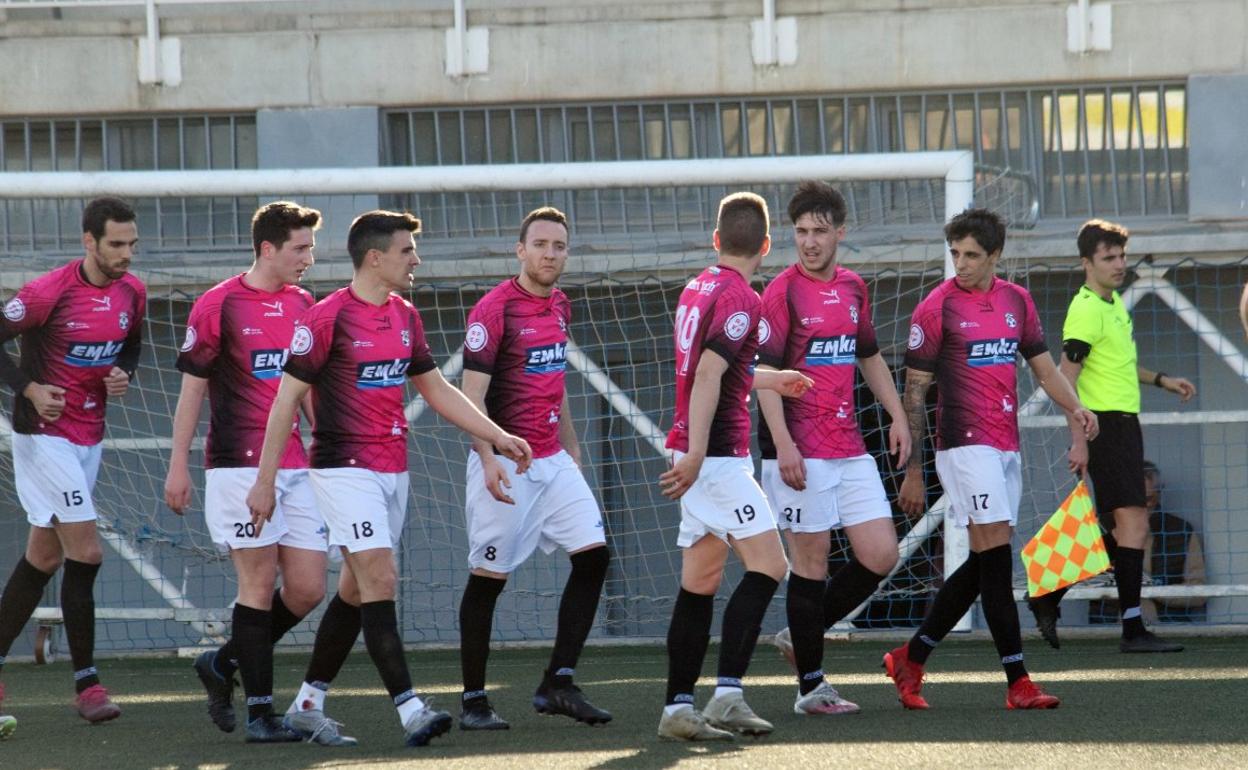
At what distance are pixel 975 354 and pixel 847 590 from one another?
1.01 metres

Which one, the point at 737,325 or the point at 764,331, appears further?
the point at 764,331

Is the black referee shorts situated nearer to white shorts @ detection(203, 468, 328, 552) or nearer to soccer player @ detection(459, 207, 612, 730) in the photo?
soccer player @ detection(459, 207, 612, 730)

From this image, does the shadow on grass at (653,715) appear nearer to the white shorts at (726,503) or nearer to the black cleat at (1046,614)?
the black cleat at (1046,614)

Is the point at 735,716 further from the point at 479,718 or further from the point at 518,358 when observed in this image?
the point at 518,358

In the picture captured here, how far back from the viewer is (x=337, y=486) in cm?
568

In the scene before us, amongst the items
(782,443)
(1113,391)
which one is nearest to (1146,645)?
(1113,391)

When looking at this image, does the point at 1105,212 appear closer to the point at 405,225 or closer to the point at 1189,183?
the point at 1189,183

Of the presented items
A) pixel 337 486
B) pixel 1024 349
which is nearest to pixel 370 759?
pixel 337 486

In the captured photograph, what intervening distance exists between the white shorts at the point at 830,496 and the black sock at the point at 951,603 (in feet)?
1.25

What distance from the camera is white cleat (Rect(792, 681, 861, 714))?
20.2 ft

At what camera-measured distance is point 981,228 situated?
21.1 ft

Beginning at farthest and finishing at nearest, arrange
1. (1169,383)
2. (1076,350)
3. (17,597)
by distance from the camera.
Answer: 1. (1169,383)
2. (1076,350)
3. (17,597)

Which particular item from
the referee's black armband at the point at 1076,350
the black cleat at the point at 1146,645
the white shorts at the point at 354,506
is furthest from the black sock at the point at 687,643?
the black cleat at the point at 1146,645

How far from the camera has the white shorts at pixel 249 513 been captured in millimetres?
6098
